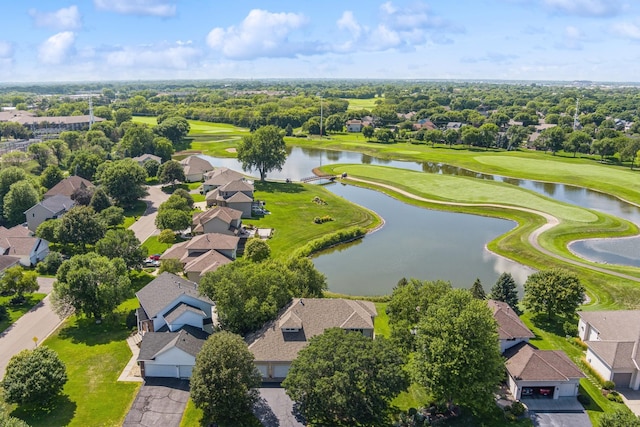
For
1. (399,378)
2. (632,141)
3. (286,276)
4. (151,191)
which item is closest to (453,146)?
(632,141)

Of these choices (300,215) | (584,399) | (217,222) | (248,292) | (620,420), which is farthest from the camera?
(300,215)

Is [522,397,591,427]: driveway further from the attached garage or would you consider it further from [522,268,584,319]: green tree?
[522,268,584,319]: green tree

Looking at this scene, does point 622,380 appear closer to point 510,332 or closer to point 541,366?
point 541,366

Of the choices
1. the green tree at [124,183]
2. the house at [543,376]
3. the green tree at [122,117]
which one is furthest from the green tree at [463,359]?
the green tree at [122,117]

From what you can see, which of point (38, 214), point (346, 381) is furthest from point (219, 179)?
point (346, 381)

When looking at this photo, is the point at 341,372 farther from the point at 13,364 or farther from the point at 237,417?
the point at 13,364
